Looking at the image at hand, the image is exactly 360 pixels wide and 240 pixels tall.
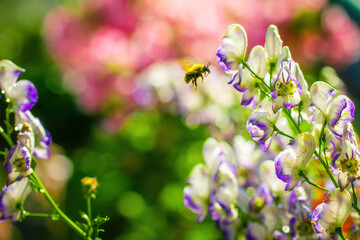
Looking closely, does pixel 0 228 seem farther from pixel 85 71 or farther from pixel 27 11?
pixel 27 11

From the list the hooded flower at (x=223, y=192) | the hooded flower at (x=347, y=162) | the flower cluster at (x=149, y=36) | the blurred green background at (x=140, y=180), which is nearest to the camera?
the hooded flower at (x=347, y=162)

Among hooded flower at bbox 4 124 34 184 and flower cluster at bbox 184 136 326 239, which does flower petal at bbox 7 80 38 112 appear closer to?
hooded flower at bbox 4 124 34 184

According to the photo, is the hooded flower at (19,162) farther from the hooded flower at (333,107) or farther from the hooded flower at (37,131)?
the hooded flower at (333,107)

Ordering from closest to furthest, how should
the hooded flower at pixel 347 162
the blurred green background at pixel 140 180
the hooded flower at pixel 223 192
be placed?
the hooded flower at pixel 347 162
the hooded flower at pixel 223 192
the blurred green background at pixel 140 180

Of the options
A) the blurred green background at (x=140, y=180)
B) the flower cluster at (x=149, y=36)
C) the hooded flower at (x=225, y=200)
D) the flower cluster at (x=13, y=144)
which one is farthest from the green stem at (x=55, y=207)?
the flower cluster at (x=149, y=36)

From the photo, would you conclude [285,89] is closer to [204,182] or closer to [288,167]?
[288,167]

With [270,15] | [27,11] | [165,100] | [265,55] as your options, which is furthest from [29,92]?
[27,11]
